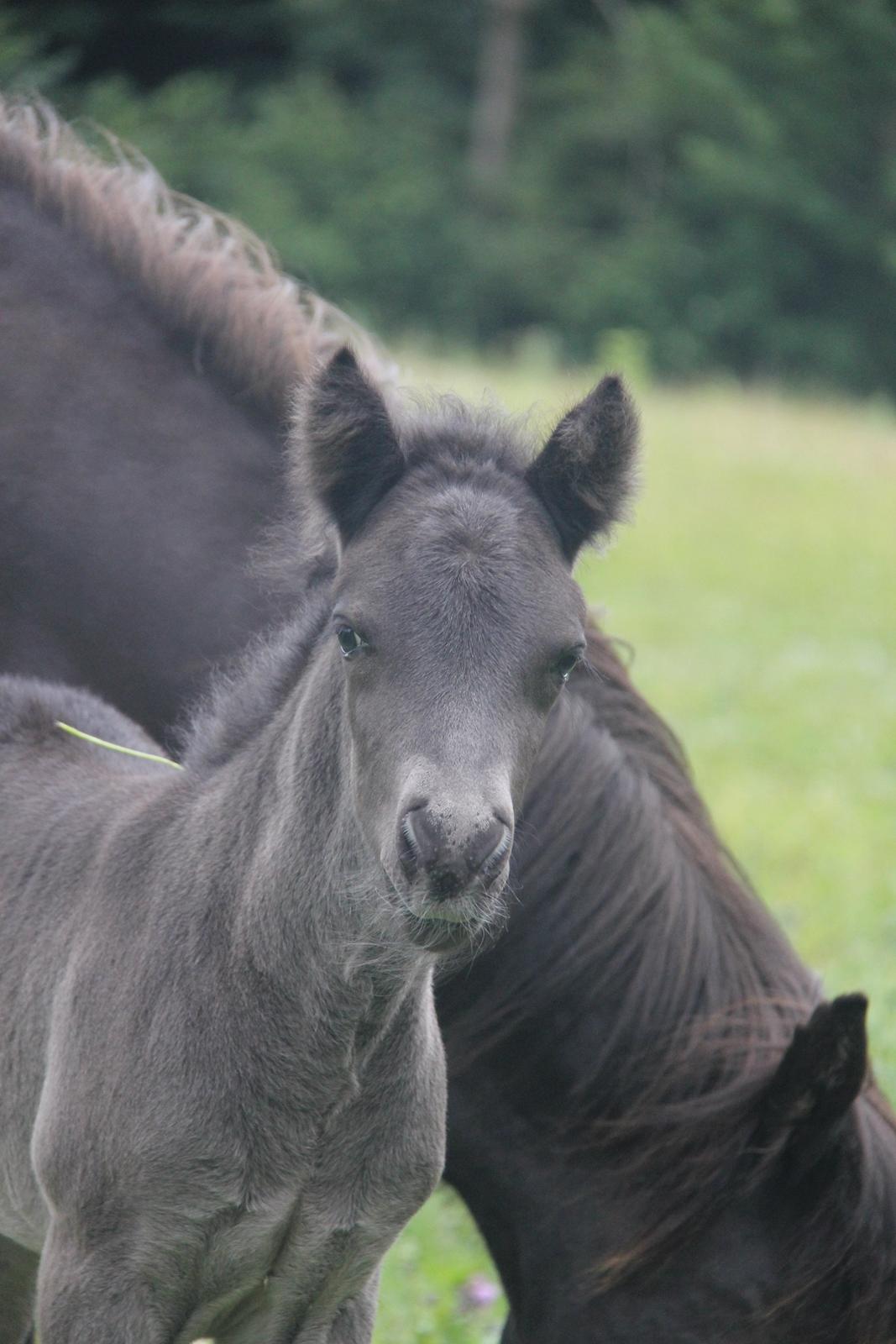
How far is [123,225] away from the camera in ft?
14.0

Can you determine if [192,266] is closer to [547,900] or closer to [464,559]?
[547,900]

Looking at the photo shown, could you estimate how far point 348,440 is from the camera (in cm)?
269

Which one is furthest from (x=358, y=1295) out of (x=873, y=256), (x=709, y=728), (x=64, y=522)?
(x=873, y=256)

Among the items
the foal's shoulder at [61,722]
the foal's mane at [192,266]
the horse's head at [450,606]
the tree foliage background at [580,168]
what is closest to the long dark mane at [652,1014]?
the horse's head at [450,606]

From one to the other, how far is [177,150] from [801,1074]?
25929mm

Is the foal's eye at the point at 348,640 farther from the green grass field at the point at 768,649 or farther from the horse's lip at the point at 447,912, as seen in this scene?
the green grass field at the point at 768,649

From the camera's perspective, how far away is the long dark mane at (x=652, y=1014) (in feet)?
→ 10.6

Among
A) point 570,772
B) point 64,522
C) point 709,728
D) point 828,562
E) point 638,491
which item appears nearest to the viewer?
point 638,491

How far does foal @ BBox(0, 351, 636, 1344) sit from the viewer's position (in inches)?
98.5

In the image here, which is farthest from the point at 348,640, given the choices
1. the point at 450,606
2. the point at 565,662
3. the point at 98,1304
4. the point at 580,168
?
the point at 580,168

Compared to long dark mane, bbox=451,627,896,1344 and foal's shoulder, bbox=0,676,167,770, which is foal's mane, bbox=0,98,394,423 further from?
long dark mane, bbox=451,627,896,1344

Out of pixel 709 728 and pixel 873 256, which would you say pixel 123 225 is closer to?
pixel 709 728

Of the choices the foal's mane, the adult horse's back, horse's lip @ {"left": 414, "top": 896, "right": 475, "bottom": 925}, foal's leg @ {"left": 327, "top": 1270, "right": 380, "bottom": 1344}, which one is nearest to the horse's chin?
horse's lip @ {"left": 414, "top": 896, "right": 475, "bottom": 925}

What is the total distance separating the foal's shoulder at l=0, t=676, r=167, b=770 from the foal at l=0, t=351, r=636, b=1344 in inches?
20.0
